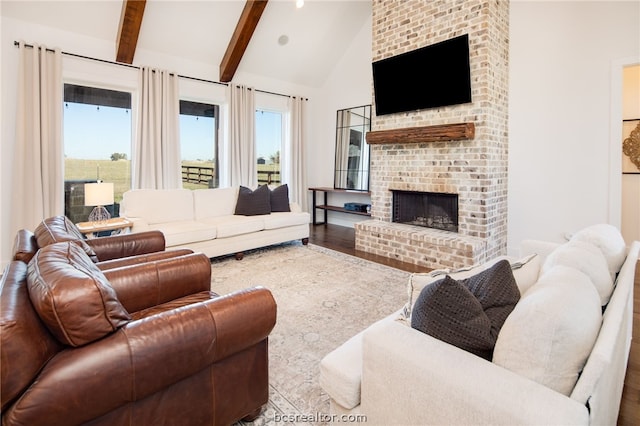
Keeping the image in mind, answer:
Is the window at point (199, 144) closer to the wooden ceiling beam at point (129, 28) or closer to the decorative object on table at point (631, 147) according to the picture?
the wooden ceiling beam at point (129, 28)

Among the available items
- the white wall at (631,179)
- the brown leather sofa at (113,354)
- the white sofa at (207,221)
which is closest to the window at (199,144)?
the white sofa at (207,221)

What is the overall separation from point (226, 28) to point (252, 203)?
103 inches

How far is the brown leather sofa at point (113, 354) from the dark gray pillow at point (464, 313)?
2.29 feet

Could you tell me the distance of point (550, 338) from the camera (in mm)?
934

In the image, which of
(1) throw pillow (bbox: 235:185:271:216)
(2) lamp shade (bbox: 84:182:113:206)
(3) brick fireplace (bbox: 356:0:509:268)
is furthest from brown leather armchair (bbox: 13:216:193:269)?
(3) brick fireplace (bbox: 356:0:509:268)

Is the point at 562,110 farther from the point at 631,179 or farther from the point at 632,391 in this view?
the point at 632,391

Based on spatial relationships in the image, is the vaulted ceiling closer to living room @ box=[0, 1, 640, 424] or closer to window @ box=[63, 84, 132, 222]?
living room @ box=[0, 1, 640, 424]

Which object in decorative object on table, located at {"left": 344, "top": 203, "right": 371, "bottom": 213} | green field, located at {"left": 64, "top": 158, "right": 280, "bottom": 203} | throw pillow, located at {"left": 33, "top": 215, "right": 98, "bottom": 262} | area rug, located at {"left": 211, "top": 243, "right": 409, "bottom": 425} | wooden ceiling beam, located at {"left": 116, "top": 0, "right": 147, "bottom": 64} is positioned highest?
wooden ceiling beam, located at {"left": 116, "top": 0, "right": 147, "bottom": 64}

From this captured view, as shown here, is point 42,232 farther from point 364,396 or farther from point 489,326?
point 489,326

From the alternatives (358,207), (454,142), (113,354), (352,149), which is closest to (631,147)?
(454,142)

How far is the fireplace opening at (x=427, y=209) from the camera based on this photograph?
4.44 meters

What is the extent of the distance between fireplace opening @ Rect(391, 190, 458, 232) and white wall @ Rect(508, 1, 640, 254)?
73 centimetres

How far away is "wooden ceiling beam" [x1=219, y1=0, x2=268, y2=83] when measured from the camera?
4680 millimetres

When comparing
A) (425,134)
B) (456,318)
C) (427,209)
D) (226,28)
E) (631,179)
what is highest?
(226,28)
